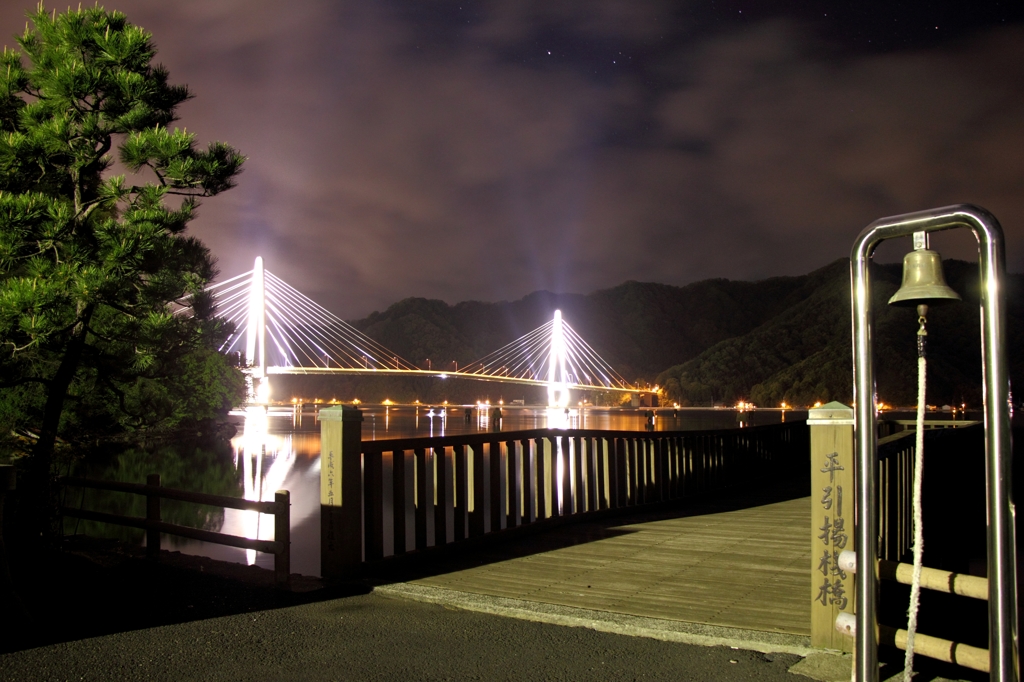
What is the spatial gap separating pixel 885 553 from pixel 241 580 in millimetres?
3667

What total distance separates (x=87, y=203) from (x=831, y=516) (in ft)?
21.0

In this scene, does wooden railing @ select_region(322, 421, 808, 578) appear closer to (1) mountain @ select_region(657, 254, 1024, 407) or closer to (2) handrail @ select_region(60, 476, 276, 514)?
(2) handrail @ select_region(60, 476, 276, 514)

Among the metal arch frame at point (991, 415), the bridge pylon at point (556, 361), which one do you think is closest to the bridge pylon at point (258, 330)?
the bridge pylon at point (556, 361)

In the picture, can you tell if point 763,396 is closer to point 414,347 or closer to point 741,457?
point 414,347

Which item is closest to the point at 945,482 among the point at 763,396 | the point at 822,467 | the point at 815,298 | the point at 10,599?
the point at 822,467

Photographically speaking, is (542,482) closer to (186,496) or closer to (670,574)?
(670,574)

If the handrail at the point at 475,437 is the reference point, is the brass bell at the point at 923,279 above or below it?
above

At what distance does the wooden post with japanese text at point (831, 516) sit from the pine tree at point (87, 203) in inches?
214

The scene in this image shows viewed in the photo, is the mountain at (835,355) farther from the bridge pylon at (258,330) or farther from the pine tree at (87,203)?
the pine tree at (87,203)

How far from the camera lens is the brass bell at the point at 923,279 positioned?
8.24ft

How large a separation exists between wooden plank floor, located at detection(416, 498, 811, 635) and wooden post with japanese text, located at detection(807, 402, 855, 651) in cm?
32

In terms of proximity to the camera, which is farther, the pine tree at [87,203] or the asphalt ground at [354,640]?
the pine tree at [87,203]

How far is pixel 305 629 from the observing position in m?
3.98

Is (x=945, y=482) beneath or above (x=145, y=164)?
beneath
